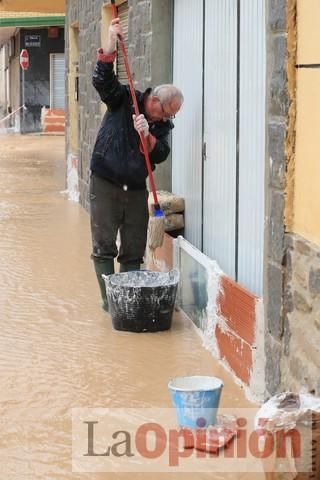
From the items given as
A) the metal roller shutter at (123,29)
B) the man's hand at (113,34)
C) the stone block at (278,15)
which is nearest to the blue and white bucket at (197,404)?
the stone block at (278,15)

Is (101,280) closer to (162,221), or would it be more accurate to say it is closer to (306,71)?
(162,221)

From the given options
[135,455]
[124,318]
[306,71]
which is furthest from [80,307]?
[306,71]

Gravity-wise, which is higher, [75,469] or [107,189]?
[107,189]

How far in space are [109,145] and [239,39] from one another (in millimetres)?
1289

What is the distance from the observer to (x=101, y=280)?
290 inches

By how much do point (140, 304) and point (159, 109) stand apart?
1.40 m

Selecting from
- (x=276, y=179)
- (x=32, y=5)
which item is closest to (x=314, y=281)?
(x=276, y=179)

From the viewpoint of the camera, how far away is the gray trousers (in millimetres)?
7133

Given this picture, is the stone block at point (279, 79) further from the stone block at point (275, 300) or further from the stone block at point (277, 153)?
the stone block at point (275, 300)

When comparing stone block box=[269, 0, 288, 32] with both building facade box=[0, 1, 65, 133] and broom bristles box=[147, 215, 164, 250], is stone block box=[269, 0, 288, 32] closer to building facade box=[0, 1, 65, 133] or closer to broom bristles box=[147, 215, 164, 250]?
broom bristles box=[147, 215, 164, 250]

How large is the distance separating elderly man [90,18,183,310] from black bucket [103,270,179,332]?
0.44 metres

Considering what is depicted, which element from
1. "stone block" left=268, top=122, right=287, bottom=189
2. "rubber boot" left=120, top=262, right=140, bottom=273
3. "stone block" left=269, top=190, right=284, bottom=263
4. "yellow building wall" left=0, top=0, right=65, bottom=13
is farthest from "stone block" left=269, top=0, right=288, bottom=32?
"yellow building wall" left=0, top=0, right=65, bottom=13

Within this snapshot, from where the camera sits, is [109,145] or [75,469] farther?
[109,145]

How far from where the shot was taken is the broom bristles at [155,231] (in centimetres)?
724
